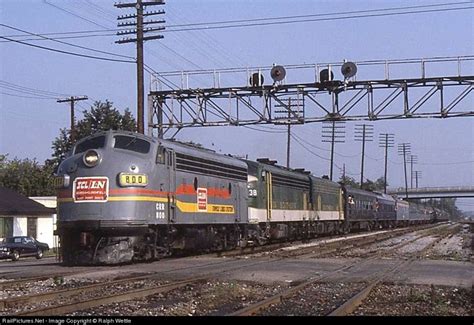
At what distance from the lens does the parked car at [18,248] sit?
34156 mm

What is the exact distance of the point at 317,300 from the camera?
11.7 metres

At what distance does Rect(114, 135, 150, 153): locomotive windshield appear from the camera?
1859 cm

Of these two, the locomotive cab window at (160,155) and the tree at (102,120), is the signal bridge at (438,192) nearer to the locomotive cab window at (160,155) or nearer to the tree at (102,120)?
the tree at (102,120)

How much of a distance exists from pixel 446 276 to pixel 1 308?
33.6 ft

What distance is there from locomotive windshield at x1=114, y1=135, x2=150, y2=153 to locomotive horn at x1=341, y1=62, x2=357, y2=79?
13.2 metres

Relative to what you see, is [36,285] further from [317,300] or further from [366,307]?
[366,307]

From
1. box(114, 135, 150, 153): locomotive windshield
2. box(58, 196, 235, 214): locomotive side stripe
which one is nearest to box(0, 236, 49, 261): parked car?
box(58, 196, 235, 214): locomotive side stripe

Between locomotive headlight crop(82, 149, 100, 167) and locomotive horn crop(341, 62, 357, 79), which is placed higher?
locomotive horn crop(341, 62, 357, 79)

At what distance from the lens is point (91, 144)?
62.1ft

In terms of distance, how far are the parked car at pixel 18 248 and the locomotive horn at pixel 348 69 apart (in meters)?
18.9

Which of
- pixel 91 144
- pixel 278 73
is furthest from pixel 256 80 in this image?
pixel 91 144

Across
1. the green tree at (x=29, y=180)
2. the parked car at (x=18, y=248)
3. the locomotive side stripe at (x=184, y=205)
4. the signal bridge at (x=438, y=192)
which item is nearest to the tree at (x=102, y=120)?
the green tree at (x=29, y=180)

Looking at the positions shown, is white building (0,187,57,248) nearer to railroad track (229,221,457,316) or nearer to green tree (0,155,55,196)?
green tree (0,155,55,196)

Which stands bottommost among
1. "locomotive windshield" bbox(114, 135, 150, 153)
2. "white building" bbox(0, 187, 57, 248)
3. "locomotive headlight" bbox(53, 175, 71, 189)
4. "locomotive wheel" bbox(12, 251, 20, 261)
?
"locomotive wheel" bbox(12, 251, 20, 261)
